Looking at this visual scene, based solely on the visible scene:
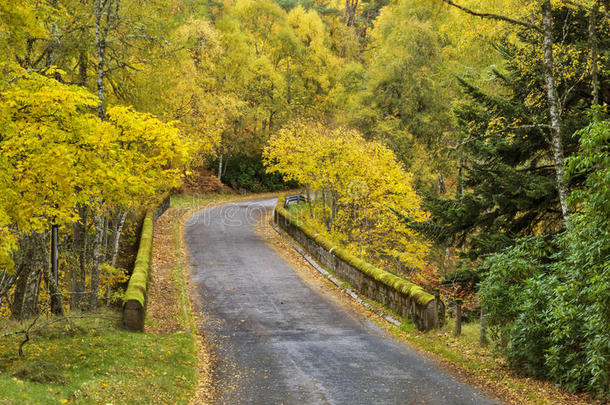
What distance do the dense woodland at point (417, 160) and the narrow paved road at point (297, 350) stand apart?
2.06 metres

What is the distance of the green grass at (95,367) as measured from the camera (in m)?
7.34

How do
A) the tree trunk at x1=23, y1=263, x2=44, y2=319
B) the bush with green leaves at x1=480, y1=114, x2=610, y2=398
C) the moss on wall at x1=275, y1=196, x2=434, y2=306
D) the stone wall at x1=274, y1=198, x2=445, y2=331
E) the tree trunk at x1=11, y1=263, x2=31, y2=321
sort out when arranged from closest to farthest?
the bush with green leaves at x1=480, y1=114, x2=610, y2=398, the tree trunk at x1=23, y1=263, x2=44, y2=319, the stone wall at x1=274, y1=198, x2=445, y2=331, the moss on wall at x1=275, y1=196, x2=434, y2=306, the tree trunk at x1=11, y1=263, x2=31, y2=321

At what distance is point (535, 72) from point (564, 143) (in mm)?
1946

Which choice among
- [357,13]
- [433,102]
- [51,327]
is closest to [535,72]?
[51,327]

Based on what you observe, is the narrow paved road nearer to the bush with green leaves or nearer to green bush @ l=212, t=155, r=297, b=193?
the bush with green leaves

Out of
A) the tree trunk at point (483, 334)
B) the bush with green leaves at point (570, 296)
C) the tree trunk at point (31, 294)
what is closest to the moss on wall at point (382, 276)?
the tree trunk at point (483, 334)

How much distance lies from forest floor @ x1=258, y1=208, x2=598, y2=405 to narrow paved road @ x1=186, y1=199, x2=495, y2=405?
1.12ft

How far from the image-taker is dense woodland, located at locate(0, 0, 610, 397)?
841 centimetres

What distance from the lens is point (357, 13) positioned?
61469 mm

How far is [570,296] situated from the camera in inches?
317

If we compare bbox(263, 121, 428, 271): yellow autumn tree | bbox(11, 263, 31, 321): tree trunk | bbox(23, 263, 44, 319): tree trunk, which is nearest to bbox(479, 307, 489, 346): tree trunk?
bbox(23, 263, 44, 319): tree trunk

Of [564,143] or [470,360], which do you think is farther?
[564,143]

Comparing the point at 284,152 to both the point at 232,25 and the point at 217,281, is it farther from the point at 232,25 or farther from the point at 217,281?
the point at 232,25

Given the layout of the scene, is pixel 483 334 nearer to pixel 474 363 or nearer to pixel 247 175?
pixel 474 363
